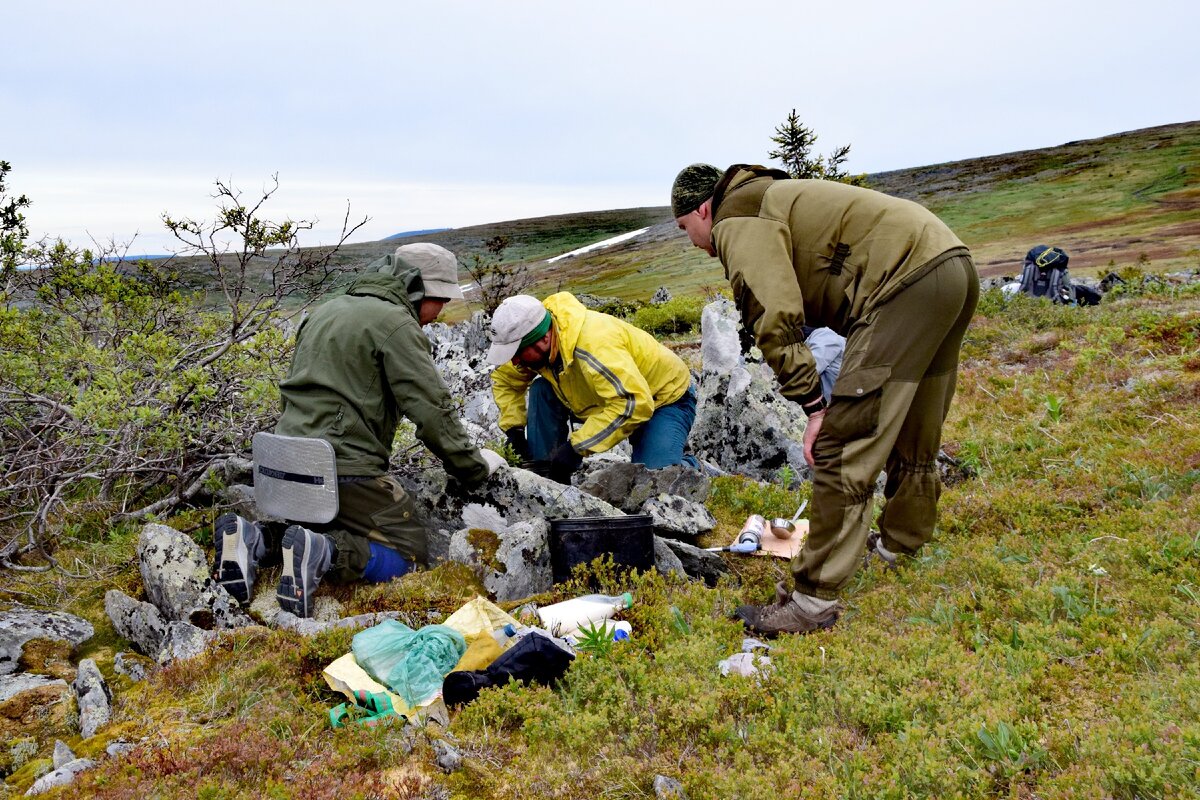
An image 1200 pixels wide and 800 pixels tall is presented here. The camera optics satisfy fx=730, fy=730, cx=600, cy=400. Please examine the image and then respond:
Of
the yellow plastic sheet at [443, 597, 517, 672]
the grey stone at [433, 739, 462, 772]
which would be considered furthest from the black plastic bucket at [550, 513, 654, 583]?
the grey stone at [433, 739, 462, 772]

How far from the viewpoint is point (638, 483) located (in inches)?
279

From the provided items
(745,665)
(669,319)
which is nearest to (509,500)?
(745,665)

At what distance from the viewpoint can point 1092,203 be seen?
7794 cm

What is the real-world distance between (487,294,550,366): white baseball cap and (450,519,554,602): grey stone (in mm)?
1451

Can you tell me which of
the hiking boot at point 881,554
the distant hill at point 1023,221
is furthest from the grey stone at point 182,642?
the distant hill at point 1023,221

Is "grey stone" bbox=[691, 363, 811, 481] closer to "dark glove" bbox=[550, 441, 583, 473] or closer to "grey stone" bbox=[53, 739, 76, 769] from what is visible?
"dark glove" bbox=[550, 441, 583, 473]

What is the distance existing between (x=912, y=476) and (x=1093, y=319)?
1090 cm

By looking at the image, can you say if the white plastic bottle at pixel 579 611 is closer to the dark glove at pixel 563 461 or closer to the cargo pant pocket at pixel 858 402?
the dark glove at pixel 563 461

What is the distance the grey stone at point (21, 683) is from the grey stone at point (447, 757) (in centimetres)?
249

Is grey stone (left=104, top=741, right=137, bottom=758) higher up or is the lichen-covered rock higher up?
grey stone (left=104, top=741, right=137, bottom=758)

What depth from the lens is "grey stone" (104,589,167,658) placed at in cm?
494

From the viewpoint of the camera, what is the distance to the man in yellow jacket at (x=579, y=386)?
6266 mm

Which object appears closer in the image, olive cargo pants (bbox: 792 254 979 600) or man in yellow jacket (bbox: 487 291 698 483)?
olive cargo pants (bbox: 792 254 979 600)

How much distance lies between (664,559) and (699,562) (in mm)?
344
